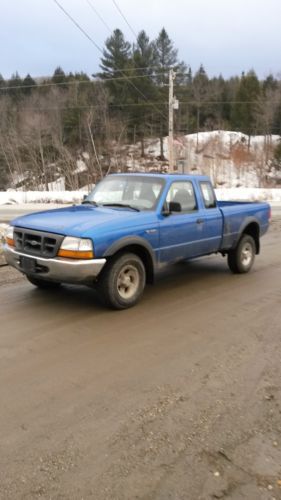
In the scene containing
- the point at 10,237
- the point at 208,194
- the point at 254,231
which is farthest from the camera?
the point at 254,231

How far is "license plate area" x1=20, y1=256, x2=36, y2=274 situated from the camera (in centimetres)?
564

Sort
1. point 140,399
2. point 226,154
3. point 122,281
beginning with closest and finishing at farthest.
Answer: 1. point 140,399
2. point 122,281
3. point 226,154

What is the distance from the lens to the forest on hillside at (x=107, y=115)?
59.0 meters

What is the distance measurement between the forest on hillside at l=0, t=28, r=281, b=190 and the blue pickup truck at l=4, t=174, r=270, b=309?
1804 inches

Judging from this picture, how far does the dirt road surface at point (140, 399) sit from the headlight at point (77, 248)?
0.81 m

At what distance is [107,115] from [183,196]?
63.1 metres

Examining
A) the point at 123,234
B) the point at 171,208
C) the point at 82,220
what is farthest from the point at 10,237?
the point at 171,208

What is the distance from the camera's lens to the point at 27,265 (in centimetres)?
571

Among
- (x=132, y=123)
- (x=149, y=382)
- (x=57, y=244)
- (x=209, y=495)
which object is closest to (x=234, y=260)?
(x=57, y=244)

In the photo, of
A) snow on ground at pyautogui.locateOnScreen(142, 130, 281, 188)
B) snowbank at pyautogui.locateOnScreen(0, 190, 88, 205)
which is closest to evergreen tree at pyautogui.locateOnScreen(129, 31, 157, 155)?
snow on ground at pyautogui.locateOnScreen(142, 130, 281, 188)

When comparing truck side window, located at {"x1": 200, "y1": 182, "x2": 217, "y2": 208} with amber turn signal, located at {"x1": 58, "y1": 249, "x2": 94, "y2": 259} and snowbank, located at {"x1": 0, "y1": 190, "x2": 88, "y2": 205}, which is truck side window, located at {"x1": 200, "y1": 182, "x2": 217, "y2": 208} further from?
snowbank, located at {"x1": 0, "y1": 190, "x2": 88, "y2": 205}

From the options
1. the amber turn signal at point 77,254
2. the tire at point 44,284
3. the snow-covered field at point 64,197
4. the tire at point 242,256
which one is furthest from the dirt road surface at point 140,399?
the snow-covered field at point 64,197

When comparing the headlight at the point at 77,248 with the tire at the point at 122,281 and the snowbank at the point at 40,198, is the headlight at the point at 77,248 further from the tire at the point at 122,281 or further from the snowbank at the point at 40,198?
the snowbank at the point at 40,198

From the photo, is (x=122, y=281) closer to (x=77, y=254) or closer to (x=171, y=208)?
(x=77, y=254)
